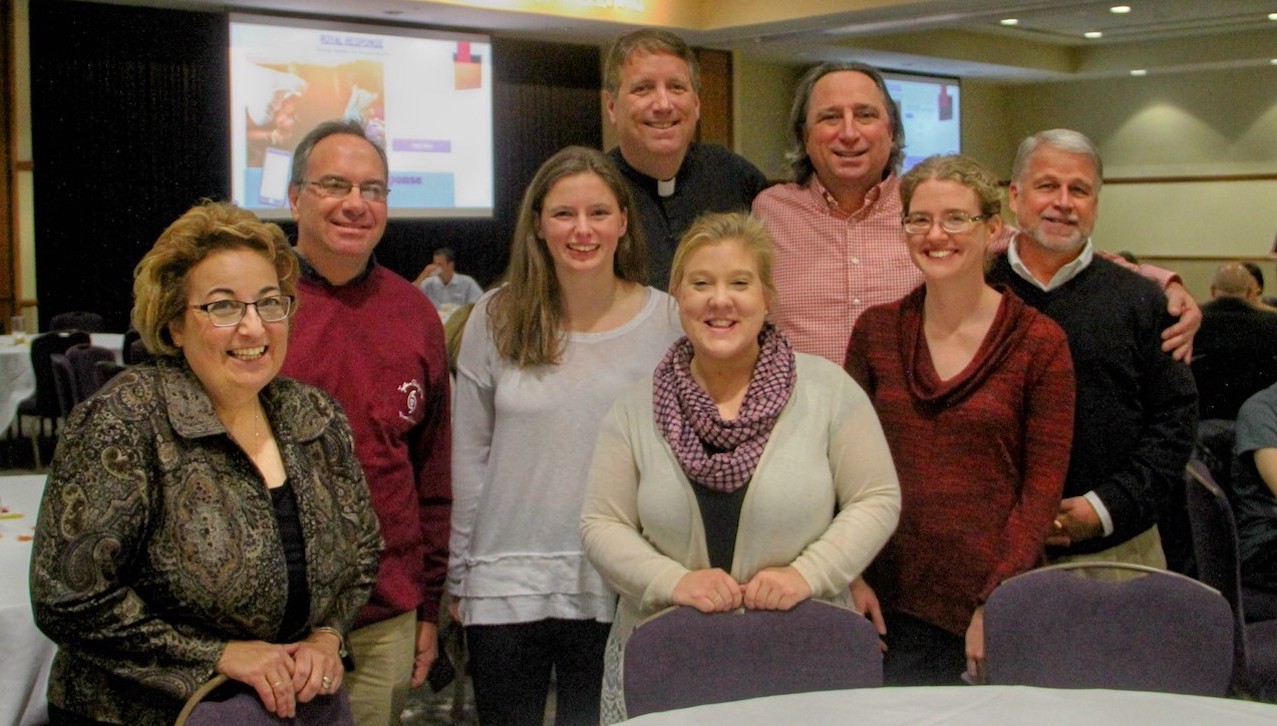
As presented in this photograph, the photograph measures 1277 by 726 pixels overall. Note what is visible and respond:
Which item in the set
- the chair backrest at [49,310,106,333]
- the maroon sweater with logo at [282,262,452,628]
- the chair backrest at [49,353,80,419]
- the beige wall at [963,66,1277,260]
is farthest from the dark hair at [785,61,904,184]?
the beige wall at [963,66,1277,260]

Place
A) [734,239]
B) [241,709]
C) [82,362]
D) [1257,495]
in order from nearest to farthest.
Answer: [241,709] < [734,239] < [1257,495] < [82,362]

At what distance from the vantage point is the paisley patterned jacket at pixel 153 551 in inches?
72.2

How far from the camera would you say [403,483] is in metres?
2.48

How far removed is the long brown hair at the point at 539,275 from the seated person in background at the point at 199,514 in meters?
0.51

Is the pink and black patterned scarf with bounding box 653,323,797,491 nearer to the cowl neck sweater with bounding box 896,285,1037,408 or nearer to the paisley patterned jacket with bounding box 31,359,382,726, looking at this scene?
the cowl neck sweater with bounding box 896,285,1037,408

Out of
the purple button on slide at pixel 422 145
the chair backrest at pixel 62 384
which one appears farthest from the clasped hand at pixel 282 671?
the purple button on slide at pixel 422 145

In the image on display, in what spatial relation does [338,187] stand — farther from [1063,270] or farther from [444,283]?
[444,283]

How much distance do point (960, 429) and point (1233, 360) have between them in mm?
3693

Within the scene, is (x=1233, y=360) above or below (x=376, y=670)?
above

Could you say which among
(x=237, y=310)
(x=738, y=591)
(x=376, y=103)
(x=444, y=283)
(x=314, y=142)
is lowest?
(x=738, y=591)

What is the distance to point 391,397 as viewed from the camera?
246 cm

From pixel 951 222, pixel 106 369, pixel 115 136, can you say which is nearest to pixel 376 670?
pixel 951 222

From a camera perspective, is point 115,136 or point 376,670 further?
point 115,136

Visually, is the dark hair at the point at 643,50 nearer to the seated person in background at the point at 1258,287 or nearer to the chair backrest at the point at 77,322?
the seated person in background at the point at 1258,287
